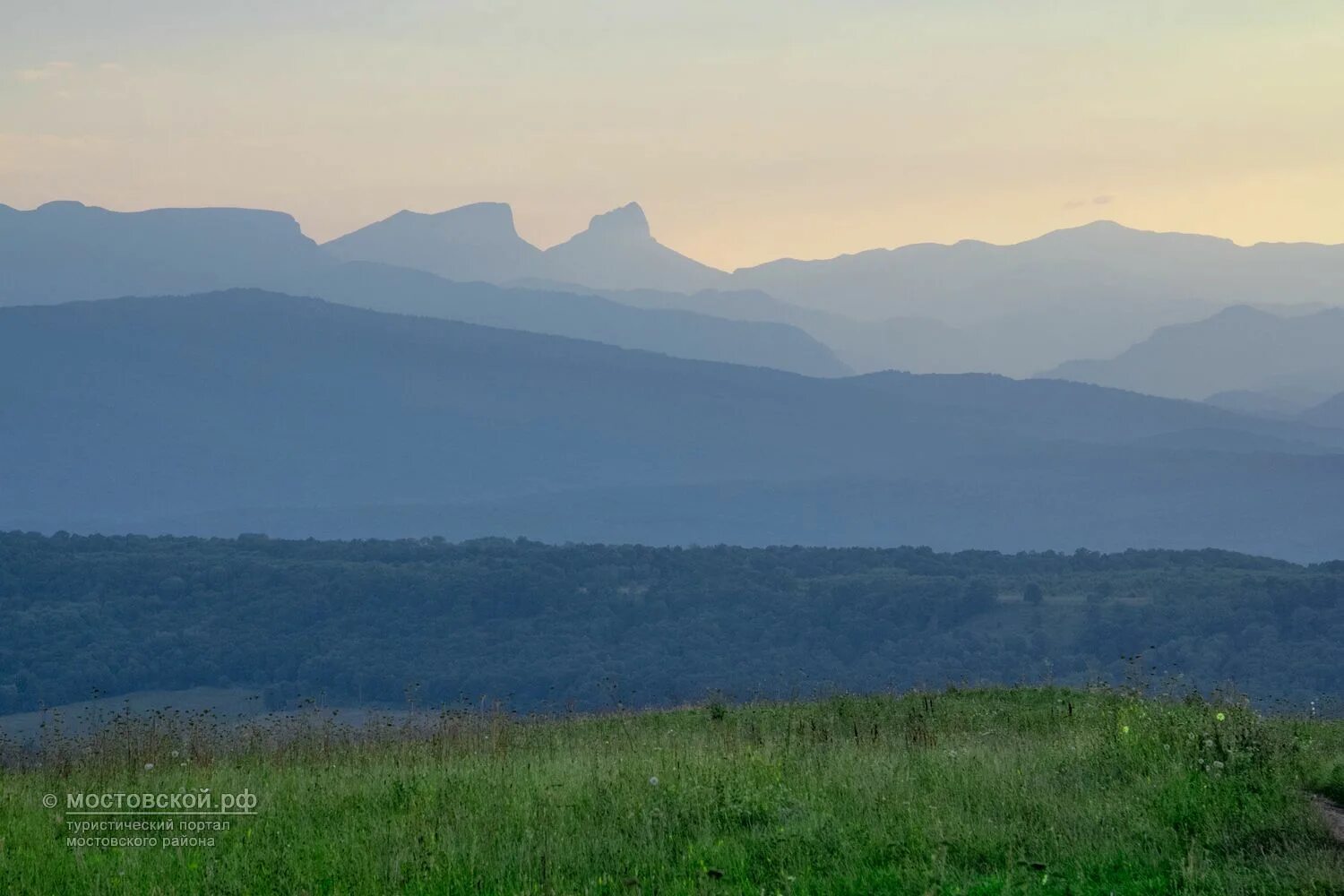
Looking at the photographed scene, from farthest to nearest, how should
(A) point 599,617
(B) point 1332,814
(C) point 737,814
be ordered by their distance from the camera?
(A) point 599,617 < (C) point 737,814 < (B) point 1332,814

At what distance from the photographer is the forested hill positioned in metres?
115

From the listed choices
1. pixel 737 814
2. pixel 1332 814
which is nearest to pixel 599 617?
pixel 737 814

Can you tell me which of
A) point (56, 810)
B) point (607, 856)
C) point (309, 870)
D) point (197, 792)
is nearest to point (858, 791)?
point (607, 856)

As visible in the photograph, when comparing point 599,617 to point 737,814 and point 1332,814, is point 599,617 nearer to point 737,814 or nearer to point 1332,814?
point 737,814

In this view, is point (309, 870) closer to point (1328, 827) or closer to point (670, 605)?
point (1328, 827)

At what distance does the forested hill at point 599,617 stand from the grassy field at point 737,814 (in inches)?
3586

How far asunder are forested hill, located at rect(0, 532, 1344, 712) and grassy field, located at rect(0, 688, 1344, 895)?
9107 centimetres

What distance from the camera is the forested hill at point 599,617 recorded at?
376 ft

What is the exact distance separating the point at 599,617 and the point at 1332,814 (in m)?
133

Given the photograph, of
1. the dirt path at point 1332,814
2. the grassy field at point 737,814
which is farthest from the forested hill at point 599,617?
the dirt path at point 1332,814

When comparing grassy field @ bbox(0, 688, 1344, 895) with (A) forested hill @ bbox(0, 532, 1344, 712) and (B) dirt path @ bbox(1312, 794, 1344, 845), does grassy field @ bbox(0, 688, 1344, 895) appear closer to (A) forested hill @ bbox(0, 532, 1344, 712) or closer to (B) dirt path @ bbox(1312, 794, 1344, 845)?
(B) dirt path @ bbox(1312, 794, 1344, 845)

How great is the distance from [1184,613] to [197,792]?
376ft

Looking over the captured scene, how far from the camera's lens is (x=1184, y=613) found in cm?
11581

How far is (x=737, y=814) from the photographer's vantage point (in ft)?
35.5
